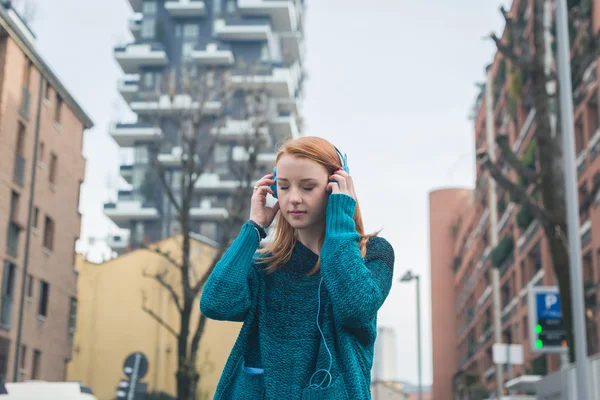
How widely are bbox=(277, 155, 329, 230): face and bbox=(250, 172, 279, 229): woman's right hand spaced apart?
0.13 m

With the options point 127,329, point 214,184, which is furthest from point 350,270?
point 214,184

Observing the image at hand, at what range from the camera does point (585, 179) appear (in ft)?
118

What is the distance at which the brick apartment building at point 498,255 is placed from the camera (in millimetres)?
35281

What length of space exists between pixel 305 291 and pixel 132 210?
8946cm

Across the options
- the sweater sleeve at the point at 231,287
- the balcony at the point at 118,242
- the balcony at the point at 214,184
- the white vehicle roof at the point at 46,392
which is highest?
the balcony at the point at 214,184

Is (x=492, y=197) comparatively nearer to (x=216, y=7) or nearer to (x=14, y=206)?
(x=14, y=206)

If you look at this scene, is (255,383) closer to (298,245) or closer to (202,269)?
(298,245)

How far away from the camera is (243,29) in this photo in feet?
308

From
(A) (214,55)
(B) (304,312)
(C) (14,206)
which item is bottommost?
(B) (304,312)

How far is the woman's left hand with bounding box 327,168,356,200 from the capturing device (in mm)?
3033

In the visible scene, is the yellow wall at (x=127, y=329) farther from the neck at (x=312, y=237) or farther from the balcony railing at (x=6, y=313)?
the neck at (x=312, y=237)

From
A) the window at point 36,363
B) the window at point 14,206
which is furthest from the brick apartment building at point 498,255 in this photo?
the window at point 36,363

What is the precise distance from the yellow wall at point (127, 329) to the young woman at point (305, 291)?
5020 centimetres

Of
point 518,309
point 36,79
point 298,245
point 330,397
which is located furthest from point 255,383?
point 518,309
